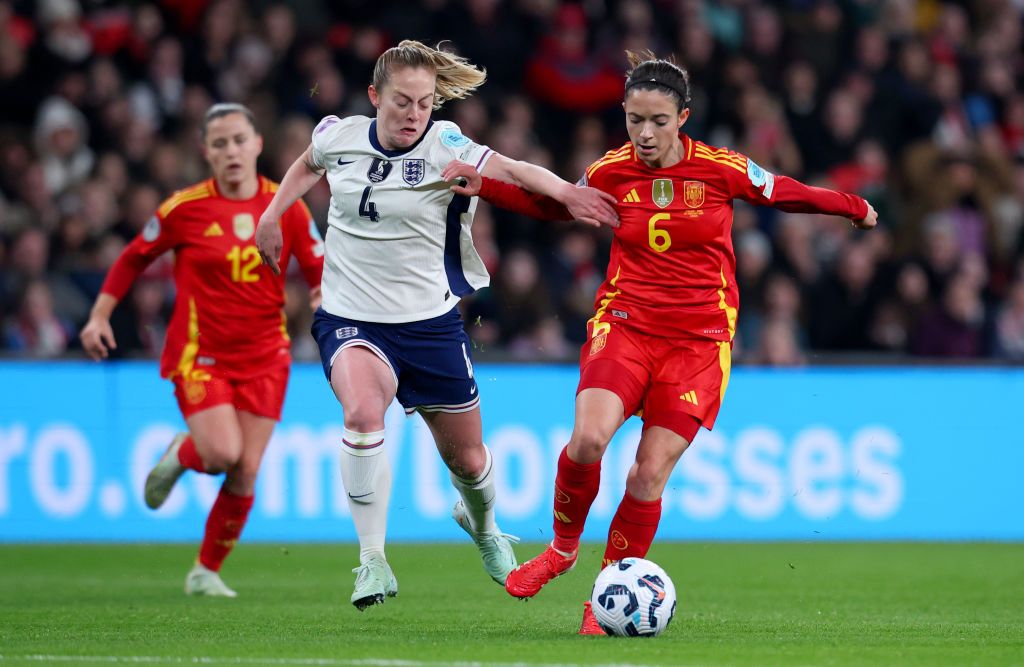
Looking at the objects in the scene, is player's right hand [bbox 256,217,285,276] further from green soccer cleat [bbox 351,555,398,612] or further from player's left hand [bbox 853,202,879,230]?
player's left hand [bbox 853,202,879,230]

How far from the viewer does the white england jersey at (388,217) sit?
25.3 feet

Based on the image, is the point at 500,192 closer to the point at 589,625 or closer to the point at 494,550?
the point at 494,550

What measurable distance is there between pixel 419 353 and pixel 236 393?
2.35 metres

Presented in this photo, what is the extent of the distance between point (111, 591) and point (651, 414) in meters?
3.74

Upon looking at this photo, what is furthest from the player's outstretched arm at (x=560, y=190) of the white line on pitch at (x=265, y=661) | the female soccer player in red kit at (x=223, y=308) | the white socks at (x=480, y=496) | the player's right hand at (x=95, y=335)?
the player's right hand at (x=95, y=335)

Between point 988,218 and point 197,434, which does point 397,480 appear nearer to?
point 197,434

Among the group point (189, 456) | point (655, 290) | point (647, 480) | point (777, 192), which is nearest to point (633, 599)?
point (647, 480)

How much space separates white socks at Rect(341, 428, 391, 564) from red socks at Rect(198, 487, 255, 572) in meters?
2.44

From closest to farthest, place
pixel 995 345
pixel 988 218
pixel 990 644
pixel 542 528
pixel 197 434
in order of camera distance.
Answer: pixel 990 644 → pixel 197 434 → pixel 542 528 → pixel 995 345 → pixel 988 218

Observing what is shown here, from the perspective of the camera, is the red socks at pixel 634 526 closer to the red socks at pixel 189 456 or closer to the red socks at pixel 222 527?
the red socks at pixel 222 527

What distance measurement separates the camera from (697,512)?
1303cm

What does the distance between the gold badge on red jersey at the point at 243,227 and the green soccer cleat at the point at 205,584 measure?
189 cm

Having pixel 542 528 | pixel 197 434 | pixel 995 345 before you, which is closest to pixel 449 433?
pixel 197 434

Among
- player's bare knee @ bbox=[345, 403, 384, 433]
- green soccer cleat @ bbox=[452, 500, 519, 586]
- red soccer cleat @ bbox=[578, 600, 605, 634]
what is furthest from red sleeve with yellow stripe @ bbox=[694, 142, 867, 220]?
green soccer cleat @ bbox=[452, 500, 519, 586]
